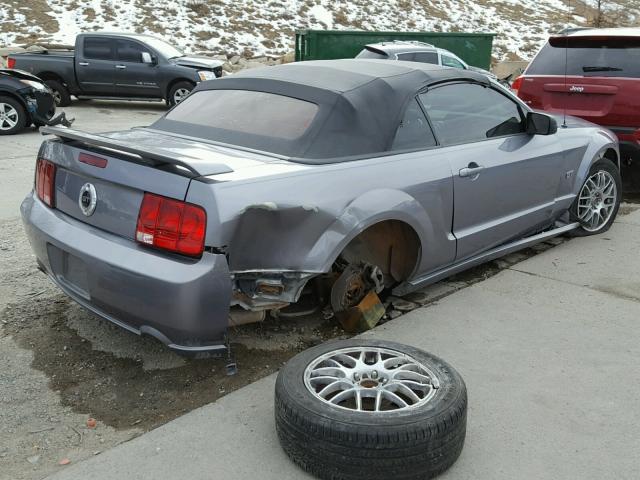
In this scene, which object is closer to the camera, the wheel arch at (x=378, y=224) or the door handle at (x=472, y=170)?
the wheel arch at (x=378, y=224)

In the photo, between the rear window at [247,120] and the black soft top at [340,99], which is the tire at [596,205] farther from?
the rear window at [247,120]

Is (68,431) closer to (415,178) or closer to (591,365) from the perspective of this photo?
(415,178)

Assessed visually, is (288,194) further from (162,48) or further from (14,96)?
(162,48)

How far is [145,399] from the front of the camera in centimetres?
319

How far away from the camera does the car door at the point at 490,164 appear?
4.18m

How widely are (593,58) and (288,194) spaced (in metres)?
5.13

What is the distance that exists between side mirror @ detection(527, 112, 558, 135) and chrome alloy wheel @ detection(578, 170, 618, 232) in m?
1.02

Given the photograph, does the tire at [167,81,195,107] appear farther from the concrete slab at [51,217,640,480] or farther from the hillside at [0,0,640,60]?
the concrete slab at [51,217,640,480]

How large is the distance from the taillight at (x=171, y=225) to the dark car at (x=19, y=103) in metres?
9.18

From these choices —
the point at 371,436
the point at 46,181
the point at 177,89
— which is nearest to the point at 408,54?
the point at 177,89

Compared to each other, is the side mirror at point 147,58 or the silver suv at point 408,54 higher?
the silver suv at point 408,54

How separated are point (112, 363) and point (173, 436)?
0.84 m

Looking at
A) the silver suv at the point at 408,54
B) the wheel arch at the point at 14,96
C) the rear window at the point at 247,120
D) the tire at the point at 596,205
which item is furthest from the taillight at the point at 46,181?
the silver suv at the point at 408,54

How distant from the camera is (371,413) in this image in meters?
2.53
